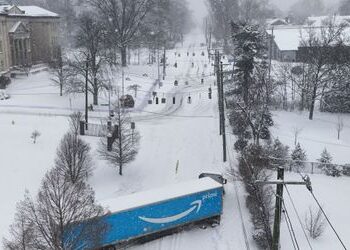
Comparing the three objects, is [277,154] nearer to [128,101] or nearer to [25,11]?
[128,101]

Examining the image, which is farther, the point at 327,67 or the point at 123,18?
the point at 123,18

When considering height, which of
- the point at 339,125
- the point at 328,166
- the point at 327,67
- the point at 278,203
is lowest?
the point at 328,166

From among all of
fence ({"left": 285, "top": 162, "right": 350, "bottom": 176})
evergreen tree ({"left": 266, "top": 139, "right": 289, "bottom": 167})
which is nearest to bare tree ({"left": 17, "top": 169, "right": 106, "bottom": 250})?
evergreen tree ({"left": 266, "top": 139, "right": 289, "bottom": 167})

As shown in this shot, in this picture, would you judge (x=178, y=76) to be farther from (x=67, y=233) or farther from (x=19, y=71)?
(x=67, y=233)

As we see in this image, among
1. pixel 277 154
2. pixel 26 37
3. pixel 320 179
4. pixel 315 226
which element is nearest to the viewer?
pixel 315 226

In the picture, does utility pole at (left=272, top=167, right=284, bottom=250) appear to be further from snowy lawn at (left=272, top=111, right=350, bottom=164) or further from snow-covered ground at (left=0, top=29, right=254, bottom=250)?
snowy lawn at (left=272, top=111, right=350, bottom=164)

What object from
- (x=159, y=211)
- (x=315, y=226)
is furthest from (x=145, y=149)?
(x=315, y=226)
